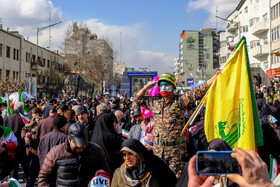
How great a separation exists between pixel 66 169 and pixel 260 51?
1777 inches

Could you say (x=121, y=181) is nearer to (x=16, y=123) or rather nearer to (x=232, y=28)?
(x=16, y=123)

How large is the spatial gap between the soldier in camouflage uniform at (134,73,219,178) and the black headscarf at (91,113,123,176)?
1.06 m

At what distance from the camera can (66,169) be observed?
12.6 ft

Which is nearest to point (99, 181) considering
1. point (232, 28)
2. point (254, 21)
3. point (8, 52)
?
point (8, 52)

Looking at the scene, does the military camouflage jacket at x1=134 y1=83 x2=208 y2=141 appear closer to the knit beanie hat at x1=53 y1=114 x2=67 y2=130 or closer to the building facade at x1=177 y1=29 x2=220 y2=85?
the knit beanie hat at x1=53 y1=114 x2=67 y2=130

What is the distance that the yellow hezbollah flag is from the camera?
12.6 feet

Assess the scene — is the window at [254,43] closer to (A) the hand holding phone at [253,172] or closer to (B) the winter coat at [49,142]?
(B) the winter coat at [49,142]

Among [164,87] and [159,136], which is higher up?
[164,87]

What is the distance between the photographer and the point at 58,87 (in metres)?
54.5

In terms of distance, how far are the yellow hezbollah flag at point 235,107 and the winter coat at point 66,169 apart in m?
1.63

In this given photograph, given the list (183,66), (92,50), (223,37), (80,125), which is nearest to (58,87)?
(92,50)

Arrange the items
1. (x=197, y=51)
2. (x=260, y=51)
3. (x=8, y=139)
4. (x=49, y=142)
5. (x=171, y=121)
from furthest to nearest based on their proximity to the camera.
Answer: (x=197, y=51) < (x=260, y=51) < (x=8, y=139) < (x=49, y=142) < (x=171, y=121)

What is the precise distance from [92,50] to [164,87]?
175ft

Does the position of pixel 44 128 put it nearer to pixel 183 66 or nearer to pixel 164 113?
pixel 164 113
